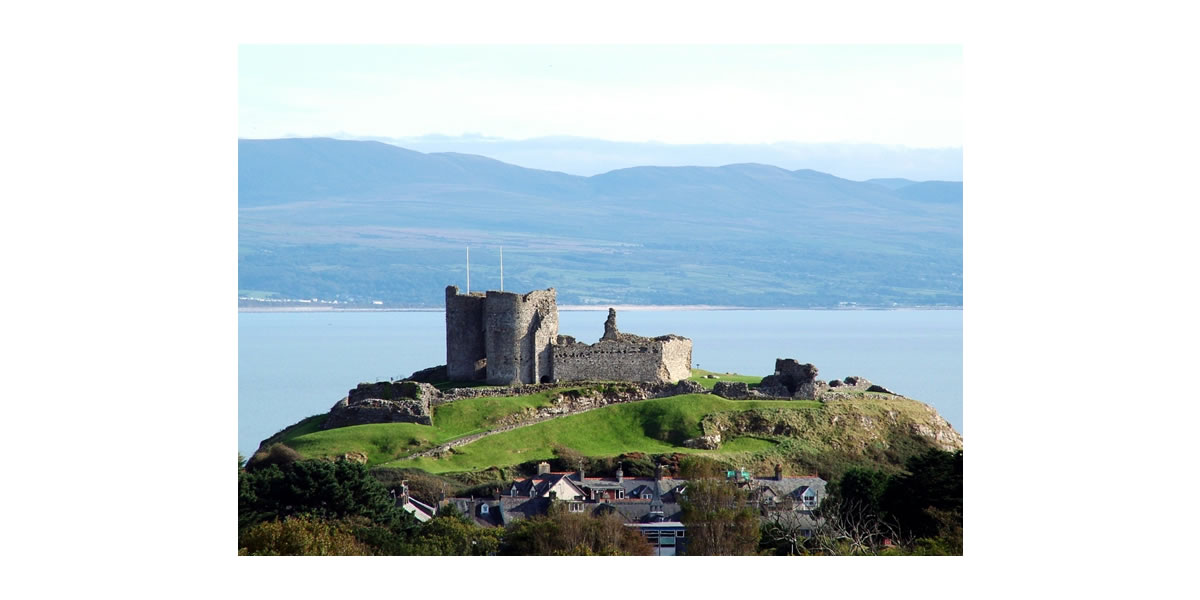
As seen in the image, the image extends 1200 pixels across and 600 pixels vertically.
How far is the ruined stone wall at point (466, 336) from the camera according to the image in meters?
58.4

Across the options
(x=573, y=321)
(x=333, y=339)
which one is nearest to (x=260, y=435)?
(x=573, y=321)

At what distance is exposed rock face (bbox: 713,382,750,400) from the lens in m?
57.9

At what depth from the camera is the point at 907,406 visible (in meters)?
59.0

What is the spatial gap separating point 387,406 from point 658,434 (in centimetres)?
851

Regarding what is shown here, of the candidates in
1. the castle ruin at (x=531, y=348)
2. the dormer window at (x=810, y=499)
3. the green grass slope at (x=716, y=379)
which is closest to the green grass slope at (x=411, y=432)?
the castle ruin at (x=531, y=348)

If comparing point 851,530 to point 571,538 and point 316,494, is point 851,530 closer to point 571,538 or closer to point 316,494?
point 571,538

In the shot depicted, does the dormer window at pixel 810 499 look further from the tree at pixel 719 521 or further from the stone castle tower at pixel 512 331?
the stone castle tower at pixel 512 331

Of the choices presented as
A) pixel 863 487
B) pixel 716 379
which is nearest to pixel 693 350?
pixel 716 379

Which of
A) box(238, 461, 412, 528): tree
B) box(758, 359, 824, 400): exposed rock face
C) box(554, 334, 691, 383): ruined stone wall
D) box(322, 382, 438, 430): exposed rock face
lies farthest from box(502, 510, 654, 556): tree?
box(758, 359, 824, 400): exposed rock face

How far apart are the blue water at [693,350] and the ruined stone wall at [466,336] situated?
173 inches

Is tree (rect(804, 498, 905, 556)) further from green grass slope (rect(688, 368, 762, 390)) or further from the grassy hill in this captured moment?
green grass slope (rect(688, 368, 762, 390))

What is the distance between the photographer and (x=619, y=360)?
193 feet

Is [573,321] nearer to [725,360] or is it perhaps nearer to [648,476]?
[725,360]

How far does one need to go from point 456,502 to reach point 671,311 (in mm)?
144993
